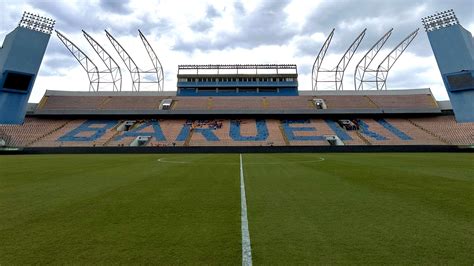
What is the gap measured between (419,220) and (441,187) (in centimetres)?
429

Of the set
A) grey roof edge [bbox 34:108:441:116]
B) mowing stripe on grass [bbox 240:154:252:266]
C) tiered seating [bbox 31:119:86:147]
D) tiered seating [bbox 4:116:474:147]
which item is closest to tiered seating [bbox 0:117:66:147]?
tiered seating [bbox 4:116:474:147]

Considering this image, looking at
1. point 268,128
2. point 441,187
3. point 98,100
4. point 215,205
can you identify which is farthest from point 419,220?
point 98,100

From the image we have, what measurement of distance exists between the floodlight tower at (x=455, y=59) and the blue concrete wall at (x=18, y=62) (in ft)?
214

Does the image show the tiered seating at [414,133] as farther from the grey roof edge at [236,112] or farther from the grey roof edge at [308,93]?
the grey roof edge at [308,93]

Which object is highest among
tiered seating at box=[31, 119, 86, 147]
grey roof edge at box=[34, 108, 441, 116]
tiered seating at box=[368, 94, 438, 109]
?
tiered seating at box=[368, 94, 438, 109]

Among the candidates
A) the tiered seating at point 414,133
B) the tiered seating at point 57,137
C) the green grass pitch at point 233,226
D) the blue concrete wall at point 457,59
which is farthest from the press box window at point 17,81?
the blue concrete wall at point 457,59

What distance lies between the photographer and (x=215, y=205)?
222 inches

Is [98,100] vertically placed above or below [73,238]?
above

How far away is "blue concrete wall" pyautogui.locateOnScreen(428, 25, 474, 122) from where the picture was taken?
43.1 metres

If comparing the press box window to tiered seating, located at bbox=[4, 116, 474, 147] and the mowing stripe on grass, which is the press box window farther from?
the mowing stripe on grass

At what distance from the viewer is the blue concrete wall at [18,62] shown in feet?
140

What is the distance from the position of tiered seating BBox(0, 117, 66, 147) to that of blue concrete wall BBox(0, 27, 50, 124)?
1855 mm

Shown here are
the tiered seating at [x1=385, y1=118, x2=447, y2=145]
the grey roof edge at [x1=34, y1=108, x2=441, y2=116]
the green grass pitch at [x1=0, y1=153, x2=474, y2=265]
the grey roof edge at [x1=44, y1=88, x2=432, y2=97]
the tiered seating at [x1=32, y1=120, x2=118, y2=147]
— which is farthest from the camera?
the grey roof edge at [x1=44, y1=88, x2=432, y2=97]

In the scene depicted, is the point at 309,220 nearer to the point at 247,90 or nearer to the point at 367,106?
the point at 367,106
